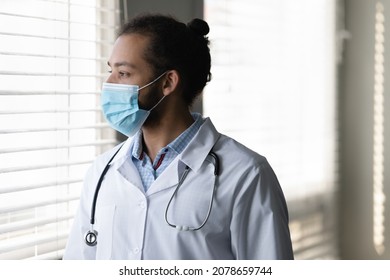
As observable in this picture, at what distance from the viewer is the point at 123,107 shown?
1.30 metres

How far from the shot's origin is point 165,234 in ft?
3.90

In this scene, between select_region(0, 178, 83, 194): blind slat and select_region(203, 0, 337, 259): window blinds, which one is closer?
select_region(0, 178, 83, 194): blind slat

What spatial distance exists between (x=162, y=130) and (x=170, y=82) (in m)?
0.11

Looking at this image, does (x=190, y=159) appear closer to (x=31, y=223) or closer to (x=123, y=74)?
(x=123, y=74)

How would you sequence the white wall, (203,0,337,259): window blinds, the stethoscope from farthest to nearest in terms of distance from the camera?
the white wall → (203,0,337,259): window blinds → the stethoscope

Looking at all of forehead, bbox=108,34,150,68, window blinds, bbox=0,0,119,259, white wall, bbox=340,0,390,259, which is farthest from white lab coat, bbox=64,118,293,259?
white wall, bbox=340,0,390,259

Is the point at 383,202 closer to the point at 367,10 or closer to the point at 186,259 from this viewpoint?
the point at 367,10

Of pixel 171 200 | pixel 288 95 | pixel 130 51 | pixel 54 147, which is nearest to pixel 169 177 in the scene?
pixel 171 200

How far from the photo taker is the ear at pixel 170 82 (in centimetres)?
131

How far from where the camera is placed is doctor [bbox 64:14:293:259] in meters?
1.18

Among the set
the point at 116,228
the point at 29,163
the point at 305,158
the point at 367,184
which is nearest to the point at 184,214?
the point at 116,228

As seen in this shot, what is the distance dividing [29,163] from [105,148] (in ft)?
0.85

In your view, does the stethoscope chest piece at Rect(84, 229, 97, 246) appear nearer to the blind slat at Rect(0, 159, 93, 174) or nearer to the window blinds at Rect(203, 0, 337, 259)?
the blind slat at Rect(0, 159, 93, 174)

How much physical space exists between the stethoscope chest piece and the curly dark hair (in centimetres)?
37
